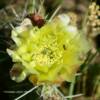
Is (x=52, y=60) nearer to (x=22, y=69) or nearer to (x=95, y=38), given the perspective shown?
(x=22, y=69)

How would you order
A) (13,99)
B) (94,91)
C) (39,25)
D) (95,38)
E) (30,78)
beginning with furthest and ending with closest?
1. (95,38)
2. (94,91)
3. (13,99)
4. (39,25)
5. (30,78)

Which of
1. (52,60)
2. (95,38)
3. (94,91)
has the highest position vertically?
(52,60)

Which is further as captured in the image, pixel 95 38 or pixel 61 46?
pixel 95 38

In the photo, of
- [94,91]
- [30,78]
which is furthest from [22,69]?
[94,91]

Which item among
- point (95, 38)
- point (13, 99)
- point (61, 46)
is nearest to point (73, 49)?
point (61, 46)

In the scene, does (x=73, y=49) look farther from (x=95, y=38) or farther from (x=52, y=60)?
(x=95, y=38)

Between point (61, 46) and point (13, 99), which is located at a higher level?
point (61, 46)

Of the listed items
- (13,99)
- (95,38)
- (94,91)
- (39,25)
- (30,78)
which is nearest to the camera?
(30,78)
